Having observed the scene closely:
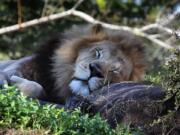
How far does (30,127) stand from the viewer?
430 centimetres

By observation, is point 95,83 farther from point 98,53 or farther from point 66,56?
point 66,56

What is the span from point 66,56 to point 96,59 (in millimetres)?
409

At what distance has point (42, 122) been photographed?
4363mm

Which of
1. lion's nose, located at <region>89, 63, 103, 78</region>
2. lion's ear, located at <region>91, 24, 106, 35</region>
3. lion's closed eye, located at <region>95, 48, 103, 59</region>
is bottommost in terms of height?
lion's nose, located at <region>89, 63, 103, 78</region>

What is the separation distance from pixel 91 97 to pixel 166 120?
0.95 meters

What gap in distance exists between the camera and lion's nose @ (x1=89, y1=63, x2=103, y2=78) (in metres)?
5.87

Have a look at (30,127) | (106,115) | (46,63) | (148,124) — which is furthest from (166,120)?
(46,63)

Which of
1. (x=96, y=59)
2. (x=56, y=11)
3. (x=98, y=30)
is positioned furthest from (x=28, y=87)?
(x=56, y=11)

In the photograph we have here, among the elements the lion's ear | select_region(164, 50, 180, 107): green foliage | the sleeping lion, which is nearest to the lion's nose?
the sleeping lion

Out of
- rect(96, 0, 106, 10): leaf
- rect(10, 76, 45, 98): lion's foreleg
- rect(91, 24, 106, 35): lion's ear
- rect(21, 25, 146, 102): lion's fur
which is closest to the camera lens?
rect(10, 76, 45, 98): lion's foreleg

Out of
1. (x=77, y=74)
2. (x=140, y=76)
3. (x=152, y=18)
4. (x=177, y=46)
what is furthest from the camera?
(x=152, y=18)

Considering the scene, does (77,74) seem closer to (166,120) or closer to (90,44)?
(90,44)

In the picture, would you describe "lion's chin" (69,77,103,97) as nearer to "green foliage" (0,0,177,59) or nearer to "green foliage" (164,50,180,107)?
"green foliage" (164,50,180,107)

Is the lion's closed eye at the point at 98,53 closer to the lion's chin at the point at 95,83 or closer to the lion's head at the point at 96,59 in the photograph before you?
the lion's head at the point at 96,59
